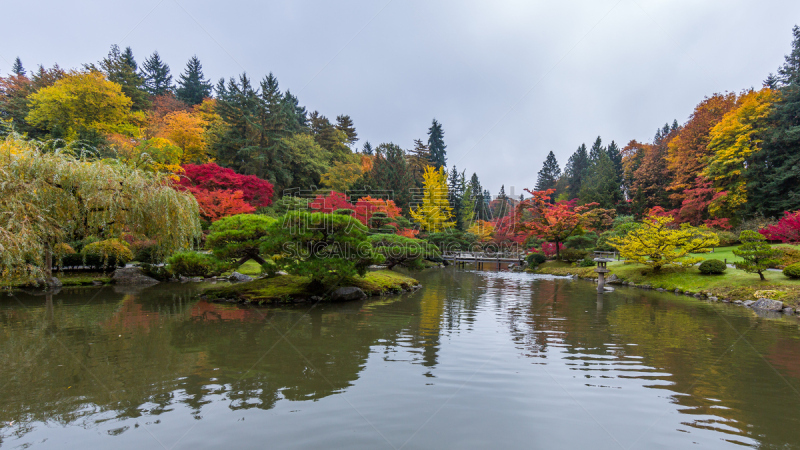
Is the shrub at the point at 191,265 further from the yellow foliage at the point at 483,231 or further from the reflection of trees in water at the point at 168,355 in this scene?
the yellow foliage at the point at 483,231

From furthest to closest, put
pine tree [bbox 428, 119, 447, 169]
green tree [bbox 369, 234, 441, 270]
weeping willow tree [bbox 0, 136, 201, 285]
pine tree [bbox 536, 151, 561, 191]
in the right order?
pine tree [bbox 536, 151, 561, 191]
pine tree [bbox 428, 119, 447, 169]
green tree [bbox 369, 234, 441, 270]
weeping willow tree [bbox 0, 136, 201, 285]

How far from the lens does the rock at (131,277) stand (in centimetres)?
1450

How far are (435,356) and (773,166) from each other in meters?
29.0

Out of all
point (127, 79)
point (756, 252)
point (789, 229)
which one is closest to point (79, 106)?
point (127, 79)

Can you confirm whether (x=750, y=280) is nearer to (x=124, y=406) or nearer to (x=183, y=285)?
(x=124, y=406)

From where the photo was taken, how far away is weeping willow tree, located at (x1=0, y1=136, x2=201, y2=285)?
26.0ft

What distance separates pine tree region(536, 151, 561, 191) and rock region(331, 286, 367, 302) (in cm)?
5888

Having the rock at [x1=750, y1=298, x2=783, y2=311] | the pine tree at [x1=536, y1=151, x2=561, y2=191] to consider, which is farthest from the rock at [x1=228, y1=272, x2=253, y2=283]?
the pine tree at [x1=536, y1=151, x2=561, y2=191]

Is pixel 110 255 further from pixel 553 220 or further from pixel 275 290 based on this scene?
pixel 553 220

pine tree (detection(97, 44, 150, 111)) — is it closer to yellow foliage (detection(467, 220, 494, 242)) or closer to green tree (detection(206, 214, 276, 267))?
green tree (detection(206, 214, 276, 267))

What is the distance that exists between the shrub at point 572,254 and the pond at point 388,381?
15.1 m

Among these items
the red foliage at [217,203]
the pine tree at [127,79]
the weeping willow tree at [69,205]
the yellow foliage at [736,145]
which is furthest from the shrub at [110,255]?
the yellow foliage at [736,145]

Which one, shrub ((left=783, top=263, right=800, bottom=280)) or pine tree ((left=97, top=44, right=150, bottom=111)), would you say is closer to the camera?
shrub ((left=783, top=263, right=800, bottom=280))

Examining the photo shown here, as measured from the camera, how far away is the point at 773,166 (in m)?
22.5
